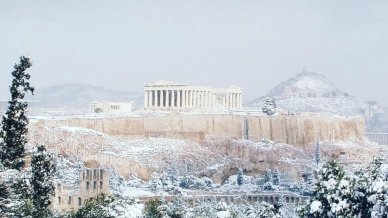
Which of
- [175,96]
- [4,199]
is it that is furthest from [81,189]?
[175,96]

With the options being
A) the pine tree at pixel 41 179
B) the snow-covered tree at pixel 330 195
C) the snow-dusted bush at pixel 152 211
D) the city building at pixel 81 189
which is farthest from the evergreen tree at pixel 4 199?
the city building at pixel 81 189

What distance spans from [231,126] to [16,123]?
76.5 meters

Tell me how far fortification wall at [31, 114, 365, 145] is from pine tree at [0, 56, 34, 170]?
5798 centimetres

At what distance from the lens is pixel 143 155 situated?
9850 cm

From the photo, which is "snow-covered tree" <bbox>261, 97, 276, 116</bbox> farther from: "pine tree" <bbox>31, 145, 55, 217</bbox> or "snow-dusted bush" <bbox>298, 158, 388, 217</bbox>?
"snow-dusted bush" <bbox>298, 158, 388, 217</bbox>

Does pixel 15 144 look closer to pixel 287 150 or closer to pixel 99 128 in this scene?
pixel 99 128

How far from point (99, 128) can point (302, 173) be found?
22.8 m

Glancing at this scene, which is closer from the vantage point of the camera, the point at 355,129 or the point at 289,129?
the point at 289,129

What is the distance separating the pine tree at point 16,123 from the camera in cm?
3928

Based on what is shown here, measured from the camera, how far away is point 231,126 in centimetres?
11506

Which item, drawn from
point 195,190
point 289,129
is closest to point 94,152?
point 195,190

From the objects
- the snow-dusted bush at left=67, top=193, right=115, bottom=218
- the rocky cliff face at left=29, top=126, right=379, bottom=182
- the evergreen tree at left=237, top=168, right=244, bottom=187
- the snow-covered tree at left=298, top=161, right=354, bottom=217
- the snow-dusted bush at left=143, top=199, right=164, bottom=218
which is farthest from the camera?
the evergreen tree at left=237, top=168, right=244, bottom=187

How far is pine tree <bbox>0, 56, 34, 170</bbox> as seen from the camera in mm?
39281

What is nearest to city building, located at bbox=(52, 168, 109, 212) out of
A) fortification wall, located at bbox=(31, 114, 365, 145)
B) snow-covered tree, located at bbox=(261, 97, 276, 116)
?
fortification wall, located at bbox=(31, 114, 365, 145)
